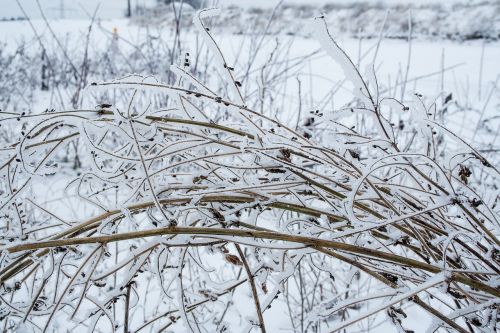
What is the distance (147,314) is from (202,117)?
1118mm

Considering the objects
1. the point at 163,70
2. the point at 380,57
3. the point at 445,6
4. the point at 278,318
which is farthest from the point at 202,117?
the point at 445,6

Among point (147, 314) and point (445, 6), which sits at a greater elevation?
point (445, 6)

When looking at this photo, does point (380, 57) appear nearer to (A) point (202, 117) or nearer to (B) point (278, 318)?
(B) point (278, 318)

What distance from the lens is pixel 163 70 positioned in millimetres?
2814

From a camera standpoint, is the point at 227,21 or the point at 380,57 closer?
the point at 380,57

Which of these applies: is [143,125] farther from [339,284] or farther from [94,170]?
[339,284]

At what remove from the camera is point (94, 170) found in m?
0.42

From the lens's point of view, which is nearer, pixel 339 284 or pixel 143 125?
pixel 143 125

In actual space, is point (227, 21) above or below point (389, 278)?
below

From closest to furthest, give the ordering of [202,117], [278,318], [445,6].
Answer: [202,117] < [278,318] < [445,6]

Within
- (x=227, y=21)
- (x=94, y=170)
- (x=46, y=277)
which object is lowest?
(x=227, y=21)

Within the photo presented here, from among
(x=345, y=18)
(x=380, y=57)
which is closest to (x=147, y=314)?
(x=380, y=57)

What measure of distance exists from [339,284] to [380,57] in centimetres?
613

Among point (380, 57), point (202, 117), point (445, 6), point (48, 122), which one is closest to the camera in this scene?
point (48, 122)
